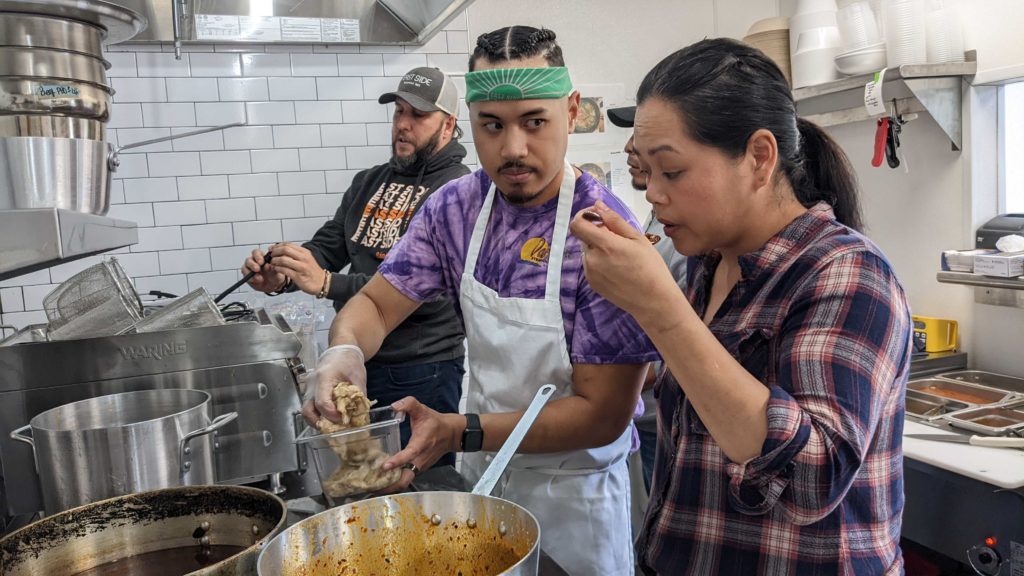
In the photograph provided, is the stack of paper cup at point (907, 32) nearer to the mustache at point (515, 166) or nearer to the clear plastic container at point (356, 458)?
the mustache at point (515, 166)

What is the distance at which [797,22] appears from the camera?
399 centimetres

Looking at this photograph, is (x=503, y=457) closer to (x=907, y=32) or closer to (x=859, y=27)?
(x=907, y=32)

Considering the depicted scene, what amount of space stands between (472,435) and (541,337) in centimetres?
26

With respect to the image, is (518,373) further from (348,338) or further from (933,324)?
(933,324)

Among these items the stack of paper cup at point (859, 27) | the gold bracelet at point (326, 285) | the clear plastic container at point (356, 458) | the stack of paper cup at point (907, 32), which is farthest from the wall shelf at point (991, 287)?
the clear plastic container at point (356, 458)

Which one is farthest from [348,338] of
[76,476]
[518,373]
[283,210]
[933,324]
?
[933,324]

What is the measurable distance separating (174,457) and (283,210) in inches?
104

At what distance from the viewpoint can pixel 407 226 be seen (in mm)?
3021

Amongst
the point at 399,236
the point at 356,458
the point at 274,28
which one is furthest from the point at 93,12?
the point at 274,28

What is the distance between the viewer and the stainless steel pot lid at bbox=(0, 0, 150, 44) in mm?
1383

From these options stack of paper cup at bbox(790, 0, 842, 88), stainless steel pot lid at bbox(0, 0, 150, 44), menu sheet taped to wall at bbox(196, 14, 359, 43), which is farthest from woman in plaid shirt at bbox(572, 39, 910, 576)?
menu sheet taped to wall at bbox(196, 14, 359, 43)

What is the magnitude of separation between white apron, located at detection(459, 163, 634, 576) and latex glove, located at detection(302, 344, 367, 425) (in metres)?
0.29

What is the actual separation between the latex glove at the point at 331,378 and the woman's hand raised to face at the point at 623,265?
0.65 metres

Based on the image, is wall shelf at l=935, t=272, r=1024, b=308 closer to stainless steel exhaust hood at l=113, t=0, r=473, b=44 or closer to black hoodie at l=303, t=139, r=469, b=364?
black hoodie at l=303, t=139, r=469, b=364
